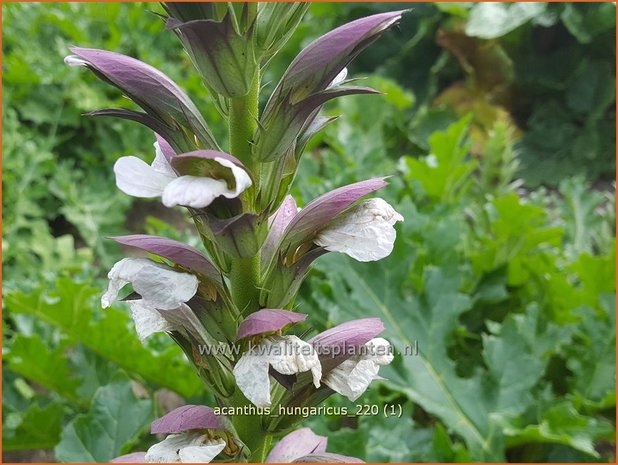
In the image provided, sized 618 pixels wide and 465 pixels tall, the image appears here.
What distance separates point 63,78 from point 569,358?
3.09m

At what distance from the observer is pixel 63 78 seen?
3895mm

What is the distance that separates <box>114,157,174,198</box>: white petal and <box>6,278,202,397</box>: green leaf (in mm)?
1339

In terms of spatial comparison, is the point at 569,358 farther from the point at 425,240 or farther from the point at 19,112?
the point at 19,112

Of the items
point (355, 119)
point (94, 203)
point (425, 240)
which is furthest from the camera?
point (355, 119)

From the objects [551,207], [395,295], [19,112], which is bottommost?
[551,207]

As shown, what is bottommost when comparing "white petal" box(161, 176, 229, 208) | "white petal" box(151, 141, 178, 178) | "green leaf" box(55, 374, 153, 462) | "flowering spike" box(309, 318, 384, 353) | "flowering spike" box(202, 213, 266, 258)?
"green leaf" box(55, 374, 153, 462)

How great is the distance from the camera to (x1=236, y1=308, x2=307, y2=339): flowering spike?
0.89m

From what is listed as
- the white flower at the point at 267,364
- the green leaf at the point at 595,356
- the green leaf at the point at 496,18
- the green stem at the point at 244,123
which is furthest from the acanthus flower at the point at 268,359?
the green leaf at the point at 496,18

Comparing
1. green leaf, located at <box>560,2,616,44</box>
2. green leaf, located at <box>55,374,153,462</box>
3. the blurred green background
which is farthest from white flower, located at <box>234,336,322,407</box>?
green leaf, located at <box>560,2,616,44</box>

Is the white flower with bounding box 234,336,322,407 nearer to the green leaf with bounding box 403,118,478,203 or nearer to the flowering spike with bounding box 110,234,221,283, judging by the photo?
the flowering spike with bounding box 110,234,221,283

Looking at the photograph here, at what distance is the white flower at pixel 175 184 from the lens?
0.79m

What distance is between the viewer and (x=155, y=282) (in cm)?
88

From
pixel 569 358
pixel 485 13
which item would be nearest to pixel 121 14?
pixel 485 13

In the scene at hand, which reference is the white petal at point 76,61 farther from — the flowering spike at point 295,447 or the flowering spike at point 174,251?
the flowering spike at point 295,447
